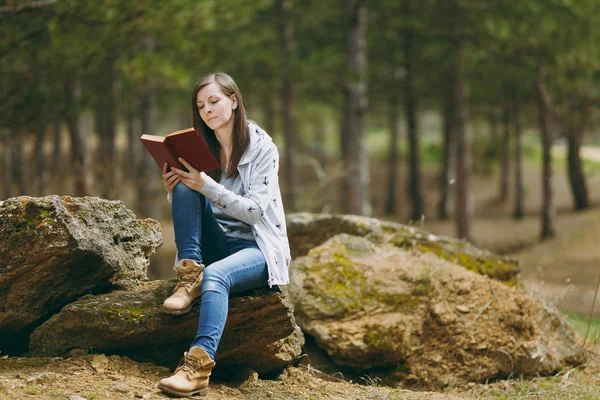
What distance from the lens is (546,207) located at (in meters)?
16.7

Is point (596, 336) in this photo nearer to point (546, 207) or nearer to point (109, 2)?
point (109, 2)

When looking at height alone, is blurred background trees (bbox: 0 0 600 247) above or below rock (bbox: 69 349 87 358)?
above

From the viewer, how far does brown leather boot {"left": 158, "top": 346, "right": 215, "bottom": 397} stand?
3650 millimetres

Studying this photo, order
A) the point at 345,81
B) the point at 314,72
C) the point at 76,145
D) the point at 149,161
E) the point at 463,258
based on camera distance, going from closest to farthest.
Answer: the point at 463,258, the point at 76,145, the point at 345,81, the point at 149,161, the point at 314,72

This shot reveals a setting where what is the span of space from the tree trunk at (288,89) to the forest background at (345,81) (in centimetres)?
4

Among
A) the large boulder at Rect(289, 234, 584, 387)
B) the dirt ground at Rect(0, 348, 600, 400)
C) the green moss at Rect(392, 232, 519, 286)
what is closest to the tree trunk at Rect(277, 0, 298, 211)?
the green moss at Rect(392, 232, 519, 286)

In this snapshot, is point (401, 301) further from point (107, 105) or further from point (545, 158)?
point (545, 158)

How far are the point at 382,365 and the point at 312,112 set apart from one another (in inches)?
941

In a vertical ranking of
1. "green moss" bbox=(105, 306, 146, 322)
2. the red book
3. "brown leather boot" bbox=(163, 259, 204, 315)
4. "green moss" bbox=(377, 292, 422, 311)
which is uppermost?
the red book

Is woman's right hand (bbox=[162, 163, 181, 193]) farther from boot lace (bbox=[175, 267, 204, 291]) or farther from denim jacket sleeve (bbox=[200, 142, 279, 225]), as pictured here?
boot lace (bbox=[175, 267, 204, 291])

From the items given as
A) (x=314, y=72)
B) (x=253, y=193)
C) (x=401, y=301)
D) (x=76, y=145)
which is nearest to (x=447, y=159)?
(x=314, y=72)

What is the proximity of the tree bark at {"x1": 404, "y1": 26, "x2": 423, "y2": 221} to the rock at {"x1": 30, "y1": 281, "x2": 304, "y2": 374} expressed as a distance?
13243mm

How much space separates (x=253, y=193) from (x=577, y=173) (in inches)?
676

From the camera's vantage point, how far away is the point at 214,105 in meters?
4.19
